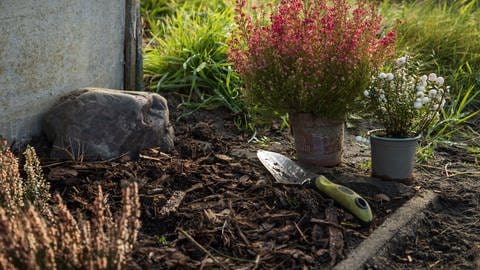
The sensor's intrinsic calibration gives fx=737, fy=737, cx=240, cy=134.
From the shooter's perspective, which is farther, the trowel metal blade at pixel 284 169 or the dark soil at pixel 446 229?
the trowel metal blade at pixel 284 169

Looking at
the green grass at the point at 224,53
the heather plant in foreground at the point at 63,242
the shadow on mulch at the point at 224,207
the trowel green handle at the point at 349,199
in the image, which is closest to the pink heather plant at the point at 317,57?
the shadow on mulch at the point at 224,207

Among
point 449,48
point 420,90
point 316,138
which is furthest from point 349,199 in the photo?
point 449,48

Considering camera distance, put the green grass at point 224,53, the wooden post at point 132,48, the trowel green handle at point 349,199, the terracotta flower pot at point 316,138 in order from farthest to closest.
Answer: the green grass at point 224,53 → the wooden post at point 132,48 → the terracotta flower pot at point 316,138 → the trowel green handle at point 349,199

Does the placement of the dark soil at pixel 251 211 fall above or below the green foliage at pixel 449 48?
below

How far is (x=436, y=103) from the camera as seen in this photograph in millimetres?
4480

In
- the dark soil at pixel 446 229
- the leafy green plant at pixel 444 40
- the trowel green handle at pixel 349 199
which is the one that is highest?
the leafy green plant at pixel 444 40

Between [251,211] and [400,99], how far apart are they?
116 cm

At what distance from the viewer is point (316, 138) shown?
4516 mm

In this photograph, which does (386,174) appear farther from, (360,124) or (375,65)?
(360,124)

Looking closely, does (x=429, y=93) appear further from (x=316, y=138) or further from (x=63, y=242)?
(x=63, y=242)

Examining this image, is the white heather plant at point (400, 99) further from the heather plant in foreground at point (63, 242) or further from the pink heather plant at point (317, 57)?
the heather plant in foreground at point (63, 242)

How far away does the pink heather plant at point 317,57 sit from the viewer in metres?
4.35

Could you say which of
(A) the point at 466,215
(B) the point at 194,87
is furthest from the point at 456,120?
(B) the point at 194,87

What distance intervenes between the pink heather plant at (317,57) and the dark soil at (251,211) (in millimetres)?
465
